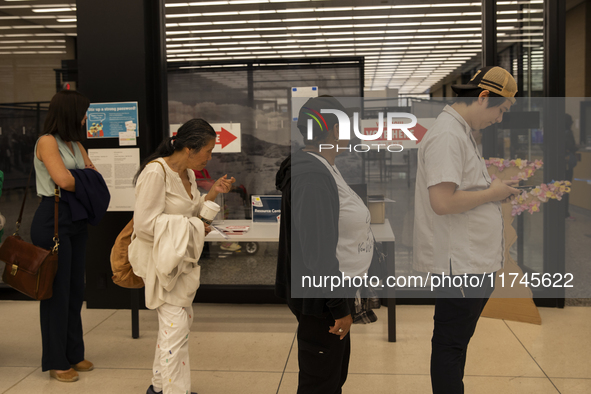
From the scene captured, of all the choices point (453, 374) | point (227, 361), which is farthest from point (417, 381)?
point (227, 361)

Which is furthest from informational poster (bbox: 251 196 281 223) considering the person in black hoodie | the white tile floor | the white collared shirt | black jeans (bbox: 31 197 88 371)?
the white collared shirt

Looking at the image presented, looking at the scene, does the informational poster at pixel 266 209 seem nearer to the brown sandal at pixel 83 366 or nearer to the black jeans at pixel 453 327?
the brown sandal at pixel 83 366

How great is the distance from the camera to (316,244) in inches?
69.0

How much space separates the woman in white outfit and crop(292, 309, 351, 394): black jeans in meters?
0.74

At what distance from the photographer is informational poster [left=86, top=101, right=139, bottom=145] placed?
4223 mm

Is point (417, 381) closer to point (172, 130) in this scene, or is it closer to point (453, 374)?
point (453, 374)

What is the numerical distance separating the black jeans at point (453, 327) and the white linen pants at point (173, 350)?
47.1 inches

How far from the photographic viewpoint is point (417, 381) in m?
2.97

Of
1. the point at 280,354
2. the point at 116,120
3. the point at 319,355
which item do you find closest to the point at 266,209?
the point at 280,354

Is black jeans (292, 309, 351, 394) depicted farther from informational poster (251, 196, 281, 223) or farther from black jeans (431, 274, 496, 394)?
informational poster (251, 196, 281, 223)

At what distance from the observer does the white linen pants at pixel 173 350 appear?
2.40 metres

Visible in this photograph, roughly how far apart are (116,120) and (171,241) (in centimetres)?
230

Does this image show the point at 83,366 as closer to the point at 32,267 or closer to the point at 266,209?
the point at 32,267

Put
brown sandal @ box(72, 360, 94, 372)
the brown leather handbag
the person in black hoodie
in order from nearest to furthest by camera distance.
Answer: the person in black hoodie → the brown leather handbag → brown sandal @ box(72, 360, 94, 372)
